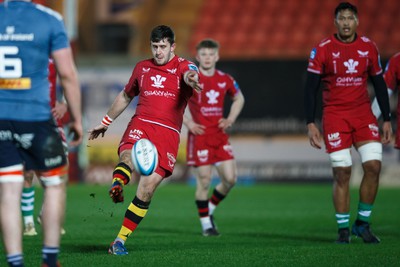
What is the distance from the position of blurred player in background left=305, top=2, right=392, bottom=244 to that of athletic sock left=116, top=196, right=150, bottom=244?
208cm

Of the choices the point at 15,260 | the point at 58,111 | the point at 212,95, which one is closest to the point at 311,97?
the point at 212,95

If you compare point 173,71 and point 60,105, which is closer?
point 173,71

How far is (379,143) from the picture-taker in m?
9.26

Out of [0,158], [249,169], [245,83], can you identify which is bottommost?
[249,169]

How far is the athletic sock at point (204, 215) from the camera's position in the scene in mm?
10312

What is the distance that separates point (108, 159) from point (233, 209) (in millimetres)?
7002

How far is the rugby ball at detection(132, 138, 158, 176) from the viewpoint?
7.76 m

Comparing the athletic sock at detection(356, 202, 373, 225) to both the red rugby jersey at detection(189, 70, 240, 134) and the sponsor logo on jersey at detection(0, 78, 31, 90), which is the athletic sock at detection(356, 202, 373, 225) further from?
the sponsor logo on jersey at detection(0, 78, 31, 90)

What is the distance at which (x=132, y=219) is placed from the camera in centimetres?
800

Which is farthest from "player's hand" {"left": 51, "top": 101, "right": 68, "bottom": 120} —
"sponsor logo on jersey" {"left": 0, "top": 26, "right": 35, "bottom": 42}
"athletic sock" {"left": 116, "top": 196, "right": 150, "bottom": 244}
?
"sponsor logo on jersey" {"left": 0, "top": 26, "right": 35, "bottom": 42}

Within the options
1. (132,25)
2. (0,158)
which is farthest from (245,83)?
(0,158)

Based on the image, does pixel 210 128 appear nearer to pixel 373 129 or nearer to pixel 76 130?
pixel 373 129

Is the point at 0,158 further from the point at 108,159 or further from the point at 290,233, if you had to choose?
the point at 108,159

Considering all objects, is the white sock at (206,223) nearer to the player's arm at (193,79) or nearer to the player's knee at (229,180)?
the player's knee at (229,180)
